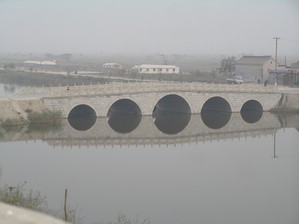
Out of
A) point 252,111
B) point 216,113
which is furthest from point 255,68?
point 216,113

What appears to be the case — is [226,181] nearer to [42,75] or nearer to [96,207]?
[96,207]

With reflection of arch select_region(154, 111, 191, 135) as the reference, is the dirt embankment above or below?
above

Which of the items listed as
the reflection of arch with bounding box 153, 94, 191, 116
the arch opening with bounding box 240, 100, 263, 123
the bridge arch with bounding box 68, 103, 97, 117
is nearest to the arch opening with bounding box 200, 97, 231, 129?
the arch opening with bounding box 240, 100, 263, 123

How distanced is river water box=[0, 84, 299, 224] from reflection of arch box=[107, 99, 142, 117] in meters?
0.87

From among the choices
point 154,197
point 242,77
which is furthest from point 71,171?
point 242,77

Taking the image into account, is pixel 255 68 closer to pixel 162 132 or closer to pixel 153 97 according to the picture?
pixel 153 97

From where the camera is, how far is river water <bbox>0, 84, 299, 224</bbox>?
52.1ft

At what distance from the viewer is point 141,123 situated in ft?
106

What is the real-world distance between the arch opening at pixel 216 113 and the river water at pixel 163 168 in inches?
13.7

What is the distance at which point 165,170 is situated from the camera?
70.3 ft

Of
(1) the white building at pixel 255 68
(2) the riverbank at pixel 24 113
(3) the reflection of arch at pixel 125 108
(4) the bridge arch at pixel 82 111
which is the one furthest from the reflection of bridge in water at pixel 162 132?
(1) the white building at pixel 255 68

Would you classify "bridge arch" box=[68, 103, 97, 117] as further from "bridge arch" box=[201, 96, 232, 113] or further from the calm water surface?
"bridge arch" box=[201, 96, 232, 113]

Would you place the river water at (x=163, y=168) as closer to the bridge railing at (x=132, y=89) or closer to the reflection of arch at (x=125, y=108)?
the reflection of arch at (x=125, y=108)

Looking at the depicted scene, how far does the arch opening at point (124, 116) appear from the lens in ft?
103
